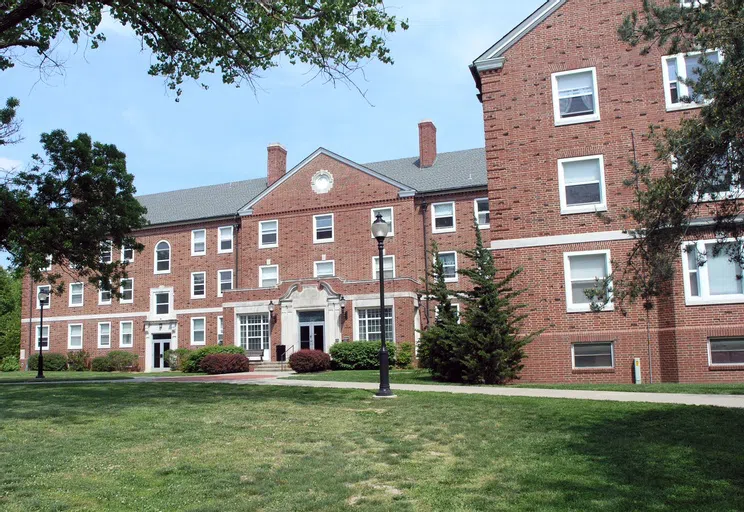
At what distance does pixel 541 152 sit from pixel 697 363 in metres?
7.69

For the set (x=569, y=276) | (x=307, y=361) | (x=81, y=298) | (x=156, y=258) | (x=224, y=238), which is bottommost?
(x=307, y=361)

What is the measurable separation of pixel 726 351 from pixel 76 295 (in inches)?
1648

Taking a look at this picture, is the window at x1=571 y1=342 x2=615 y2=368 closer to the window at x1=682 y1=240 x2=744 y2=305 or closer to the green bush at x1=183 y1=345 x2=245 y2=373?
the window at x1=682 y1=240 x2=744 y2=305

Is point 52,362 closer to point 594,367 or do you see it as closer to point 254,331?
point 254,331

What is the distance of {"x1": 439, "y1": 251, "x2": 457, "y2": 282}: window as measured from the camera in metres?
35.4

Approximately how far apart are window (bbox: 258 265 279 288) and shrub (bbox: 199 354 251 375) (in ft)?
27.8

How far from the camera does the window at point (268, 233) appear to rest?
129ft

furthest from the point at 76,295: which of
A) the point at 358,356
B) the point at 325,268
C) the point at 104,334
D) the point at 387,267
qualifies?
the point at 358,356

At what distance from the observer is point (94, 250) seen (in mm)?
21016

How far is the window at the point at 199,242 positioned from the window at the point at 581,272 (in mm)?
27841

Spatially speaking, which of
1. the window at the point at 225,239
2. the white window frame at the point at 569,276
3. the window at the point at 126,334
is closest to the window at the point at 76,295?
the window at the point at 126,334

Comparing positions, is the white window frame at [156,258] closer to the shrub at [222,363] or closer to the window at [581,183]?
the shrub at [222,363]

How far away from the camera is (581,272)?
20.4 metres

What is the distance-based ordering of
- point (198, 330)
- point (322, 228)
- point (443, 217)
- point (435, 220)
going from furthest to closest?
point (198, 330) < point (322, 228) < point (435, 220) < point (443, 217)
